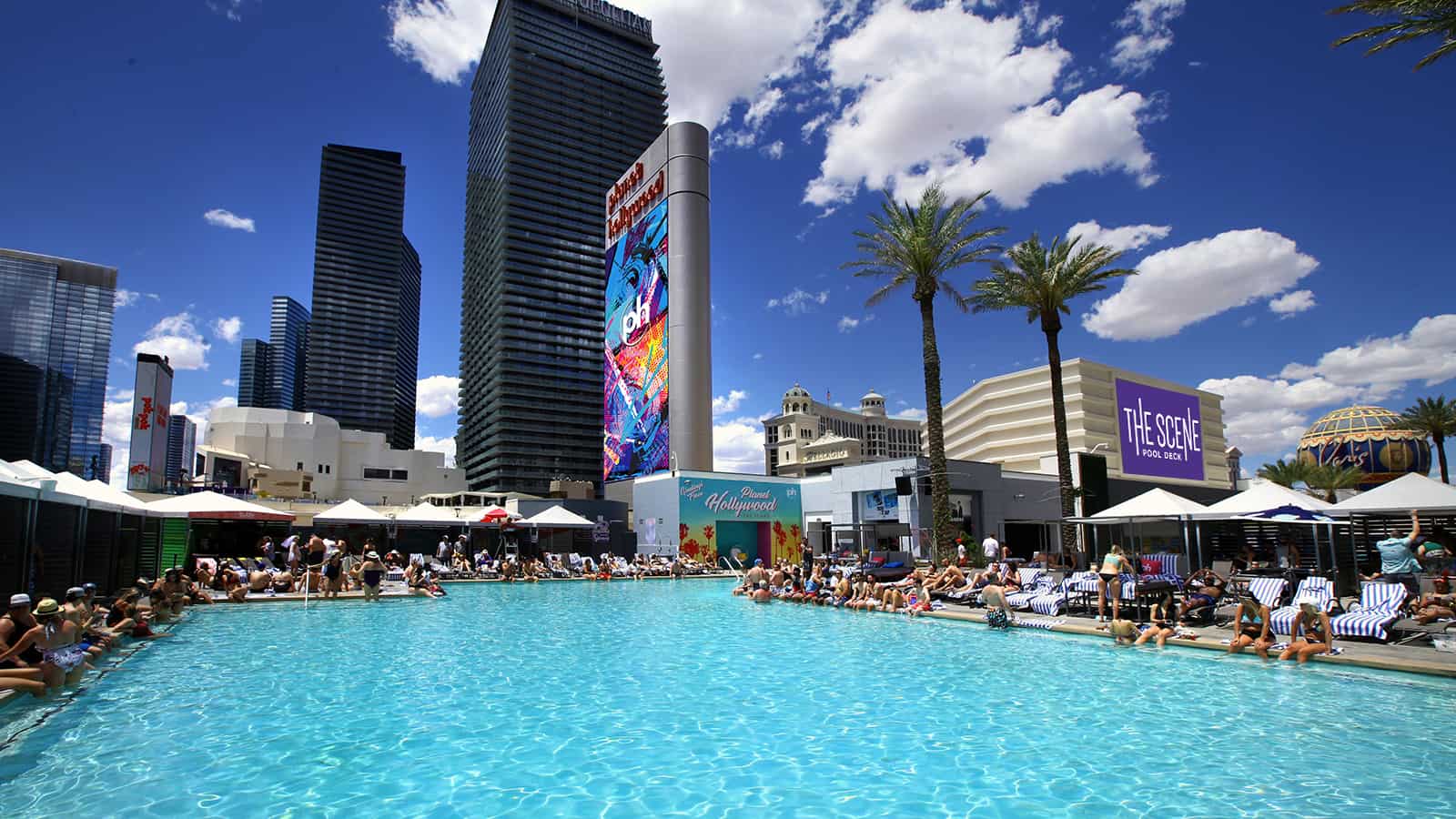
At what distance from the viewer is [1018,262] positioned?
25594 millimetres

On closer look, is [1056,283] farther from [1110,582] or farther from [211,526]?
[211,526]

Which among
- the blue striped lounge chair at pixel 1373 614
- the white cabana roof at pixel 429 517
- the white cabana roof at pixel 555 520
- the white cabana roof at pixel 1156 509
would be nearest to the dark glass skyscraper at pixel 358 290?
the white cabana roof at pixel 429 517

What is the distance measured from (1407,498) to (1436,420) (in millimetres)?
40647

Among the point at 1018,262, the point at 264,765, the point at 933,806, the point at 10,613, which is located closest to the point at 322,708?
the point at 264,765


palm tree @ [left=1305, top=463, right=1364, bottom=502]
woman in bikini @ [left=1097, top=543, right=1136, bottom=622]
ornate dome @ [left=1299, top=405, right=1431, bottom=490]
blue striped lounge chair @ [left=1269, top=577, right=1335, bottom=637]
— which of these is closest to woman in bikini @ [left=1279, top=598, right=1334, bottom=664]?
blue striped lounge chair @ [left=1269, top=577, right=1335, bottom=637]

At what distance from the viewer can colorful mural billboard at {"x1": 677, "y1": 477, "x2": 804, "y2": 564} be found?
1414 inches

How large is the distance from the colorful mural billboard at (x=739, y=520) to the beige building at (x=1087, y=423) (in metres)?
13.8

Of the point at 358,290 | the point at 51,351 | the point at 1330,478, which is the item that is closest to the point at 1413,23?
the point at 1330,478

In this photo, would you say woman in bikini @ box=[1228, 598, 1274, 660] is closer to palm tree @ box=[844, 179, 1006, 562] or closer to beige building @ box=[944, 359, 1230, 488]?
palm tree @ box=[844, 179, 1006, 562]

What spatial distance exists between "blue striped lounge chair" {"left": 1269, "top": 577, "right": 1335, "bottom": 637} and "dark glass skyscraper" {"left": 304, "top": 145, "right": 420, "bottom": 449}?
566ft

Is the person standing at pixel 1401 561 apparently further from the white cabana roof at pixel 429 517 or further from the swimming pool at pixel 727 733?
the white cabana roof at pixel 429 517

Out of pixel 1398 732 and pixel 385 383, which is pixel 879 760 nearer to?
pixel 1398 732

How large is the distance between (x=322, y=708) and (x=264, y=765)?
6.38 ft

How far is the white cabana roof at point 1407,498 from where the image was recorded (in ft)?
44.9
